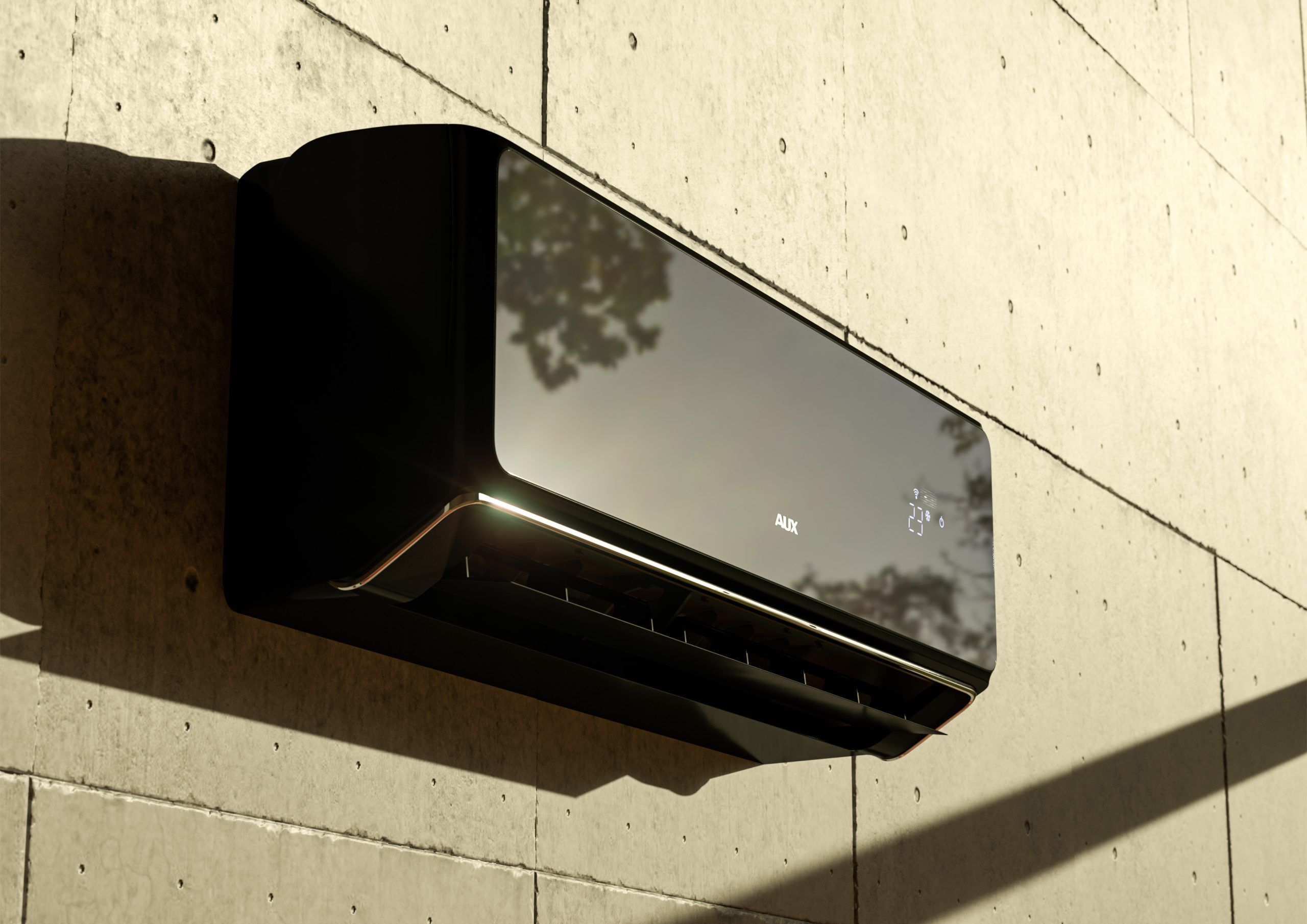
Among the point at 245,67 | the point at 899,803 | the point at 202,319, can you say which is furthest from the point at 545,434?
the point at 899,803

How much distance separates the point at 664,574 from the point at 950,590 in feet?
2.03

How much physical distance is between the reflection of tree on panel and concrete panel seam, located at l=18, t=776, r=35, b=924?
830mm

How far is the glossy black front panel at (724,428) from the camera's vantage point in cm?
129

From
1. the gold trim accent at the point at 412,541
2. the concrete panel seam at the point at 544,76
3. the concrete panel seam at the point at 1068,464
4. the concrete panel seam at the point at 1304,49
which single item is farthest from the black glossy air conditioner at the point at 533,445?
the concrete panel seam at the point at 1304,49

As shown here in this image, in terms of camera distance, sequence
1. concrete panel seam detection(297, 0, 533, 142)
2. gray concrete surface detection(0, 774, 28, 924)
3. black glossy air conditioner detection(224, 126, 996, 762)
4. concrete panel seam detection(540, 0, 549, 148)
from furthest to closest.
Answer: concrete panel seam detection(540, 0, 549, 148), concrete panel seam detection(297, 0, 533, 142), black glossy air conditioner detection(224, 126, 996, 762), gray concrete surface detection(0, 774, 28, 924)

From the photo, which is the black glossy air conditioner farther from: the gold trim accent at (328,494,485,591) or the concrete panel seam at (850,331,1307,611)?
the concrete panel seam at (850,331,1307,611)

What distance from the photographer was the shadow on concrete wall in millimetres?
1222

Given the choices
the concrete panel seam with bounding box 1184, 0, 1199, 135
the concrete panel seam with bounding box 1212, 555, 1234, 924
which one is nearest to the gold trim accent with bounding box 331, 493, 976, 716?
the concrete panel seam with bounding box 1212, 555, 1234, 924

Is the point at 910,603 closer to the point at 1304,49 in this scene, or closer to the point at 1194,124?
the point at 1194,124

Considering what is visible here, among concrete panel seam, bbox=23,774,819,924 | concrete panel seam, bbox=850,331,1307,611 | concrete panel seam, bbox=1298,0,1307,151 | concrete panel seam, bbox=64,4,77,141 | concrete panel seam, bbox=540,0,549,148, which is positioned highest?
concrete panel seam, bbox=1298,0,1307,151

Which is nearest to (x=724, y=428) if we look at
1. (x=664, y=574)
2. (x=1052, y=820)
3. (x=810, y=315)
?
(x=664, y=574)

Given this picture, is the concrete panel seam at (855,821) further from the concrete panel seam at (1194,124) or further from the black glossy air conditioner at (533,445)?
the concrete panel seam at (1194,124)

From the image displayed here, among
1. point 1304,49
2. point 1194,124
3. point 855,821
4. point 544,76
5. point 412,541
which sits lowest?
point 855,821

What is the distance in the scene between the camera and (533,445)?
125cm
